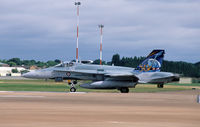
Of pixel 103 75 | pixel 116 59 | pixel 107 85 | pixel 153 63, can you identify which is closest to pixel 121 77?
pixel 107 85

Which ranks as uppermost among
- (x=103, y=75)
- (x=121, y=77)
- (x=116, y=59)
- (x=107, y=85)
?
(x=116, y=59)

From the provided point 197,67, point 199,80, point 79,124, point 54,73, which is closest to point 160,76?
point 54,73

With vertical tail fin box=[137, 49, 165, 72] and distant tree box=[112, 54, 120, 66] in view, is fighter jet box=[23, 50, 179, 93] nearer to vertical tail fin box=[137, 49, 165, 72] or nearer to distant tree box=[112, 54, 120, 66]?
vertical tail fin box=[137, 49, 165, 72]

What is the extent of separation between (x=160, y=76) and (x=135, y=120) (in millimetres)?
30590

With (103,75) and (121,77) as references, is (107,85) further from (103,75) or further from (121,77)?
(121,77)

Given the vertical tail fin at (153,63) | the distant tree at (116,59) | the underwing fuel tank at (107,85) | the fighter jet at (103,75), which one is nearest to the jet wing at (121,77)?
the fighter jet at (103,75)

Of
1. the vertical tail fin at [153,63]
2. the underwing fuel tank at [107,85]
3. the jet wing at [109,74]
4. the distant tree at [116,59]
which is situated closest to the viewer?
the underwing fuel tank at [107,85]

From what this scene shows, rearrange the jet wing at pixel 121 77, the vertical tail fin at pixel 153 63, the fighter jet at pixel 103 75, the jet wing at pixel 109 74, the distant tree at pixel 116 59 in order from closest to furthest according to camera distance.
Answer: the jet wing at pixel 121 77, the jet wing at pixel 109 74, the fighter jet at pixel 103 75, the vertical tail fin at pixel 153 63, the distant tree at pixel 116 59

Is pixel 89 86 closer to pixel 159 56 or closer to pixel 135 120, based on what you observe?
pixel 159 56

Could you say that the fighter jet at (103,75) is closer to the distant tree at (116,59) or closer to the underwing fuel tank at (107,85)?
the underwing fuel tank at (107,85)

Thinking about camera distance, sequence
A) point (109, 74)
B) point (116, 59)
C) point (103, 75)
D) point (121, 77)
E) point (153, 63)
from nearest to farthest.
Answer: point (121, 77), point (109, 74), point (103, 75), point (153, 63), point (116, 59)

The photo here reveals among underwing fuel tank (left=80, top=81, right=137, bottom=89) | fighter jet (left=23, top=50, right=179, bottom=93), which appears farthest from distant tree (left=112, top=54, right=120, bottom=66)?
underwing fuel tank (left=80, top=81, right=137, bottom=89)

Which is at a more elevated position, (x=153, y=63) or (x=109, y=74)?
(x=153, y=63)

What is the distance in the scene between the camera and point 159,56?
163 feet
